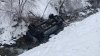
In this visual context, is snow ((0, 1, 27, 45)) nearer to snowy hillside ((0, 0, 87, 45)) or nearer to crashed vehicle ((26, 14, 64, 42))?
snowy hillside ((0, 0, 87, 45))

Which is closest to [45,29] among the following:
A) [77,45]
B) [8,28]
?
[8,28]

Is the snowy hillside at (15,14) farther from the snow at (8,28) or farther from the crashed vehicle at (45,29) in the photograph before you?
the crashed vehicle at (45,29)

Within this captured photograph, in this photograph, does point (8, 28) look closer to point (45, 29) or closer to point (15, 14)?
point (15, 14)

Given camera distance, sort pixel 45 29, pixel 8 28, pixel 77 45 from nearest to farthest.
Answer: pixel 77 45 → pixel 45 29 → pixel 8 28

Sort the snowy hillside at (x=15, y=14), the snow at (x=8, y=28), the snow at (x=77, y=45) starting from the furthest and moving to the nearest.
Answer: the snowy hillside at (x=15, y=14) → the snow at (x=8, y=28) → the snow at (x=77, y=45)

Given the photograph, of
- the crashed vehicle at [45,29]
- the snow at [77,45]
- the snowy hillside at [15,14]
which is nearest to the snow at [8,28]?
the snowy hillside at [15,14]

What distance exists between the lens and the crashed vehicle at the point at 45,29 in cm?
1284

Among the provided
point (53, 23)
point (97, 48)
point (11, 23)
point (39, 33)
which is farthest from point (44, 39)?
point (97, 48)

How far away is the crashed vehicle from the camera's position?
12.8 m

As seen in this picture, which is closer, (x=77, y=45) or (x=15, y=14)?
(x=77, y=45)

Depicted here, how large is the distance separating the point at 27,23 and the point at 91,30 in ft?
15.4

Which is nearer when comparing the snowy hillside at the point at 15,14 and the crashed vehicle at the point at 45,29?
the crashed vehicle at the point at 45,29

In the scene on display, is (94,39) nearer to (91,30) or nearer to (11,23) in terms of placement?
(91,30)

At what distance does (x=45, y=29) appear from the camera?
13.2 metres
